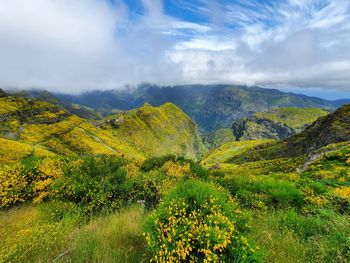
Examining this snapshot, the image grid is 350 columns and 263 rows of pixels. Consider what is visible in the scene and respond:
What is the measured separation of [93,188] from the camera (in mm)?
9602

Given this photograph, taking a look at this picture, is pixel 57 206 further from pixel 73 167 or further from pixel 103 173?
pixel 73 167

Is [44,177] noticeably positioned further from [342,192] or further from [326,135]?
[326,135]

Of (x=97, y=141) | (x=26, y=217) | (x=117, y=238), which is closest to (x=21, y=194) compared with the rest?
(x=26, y=217)

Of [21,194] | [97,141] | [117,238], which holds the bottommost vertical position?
[97,141]

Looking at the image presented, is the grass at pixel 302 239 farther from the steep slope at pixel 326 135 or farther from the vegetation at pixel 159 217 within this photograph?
the steep slope at pixel 326 135

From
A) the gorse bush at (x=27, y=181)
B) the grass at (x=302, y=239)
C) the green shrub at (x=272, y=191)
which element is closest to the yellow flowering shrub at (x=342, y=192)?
the green shrub at (x=272, y=191)

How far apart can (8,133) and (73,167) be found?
92096 mm

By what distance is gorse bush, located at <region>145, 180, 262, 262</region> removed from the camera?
4.86m

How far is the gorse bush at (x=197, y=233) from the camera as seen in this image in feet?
15.9

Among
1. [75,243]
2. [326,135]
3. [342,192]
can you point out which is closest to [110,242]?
[75,243]

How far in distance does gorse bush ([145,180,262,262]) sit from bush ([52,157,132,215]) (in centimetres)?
368

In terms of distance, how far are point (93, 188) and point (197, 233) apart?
557 cm

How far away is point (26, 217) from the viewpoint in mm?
8133

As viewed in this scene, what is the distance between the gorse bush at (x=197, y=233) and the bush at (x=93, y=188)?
3684 millimetres
